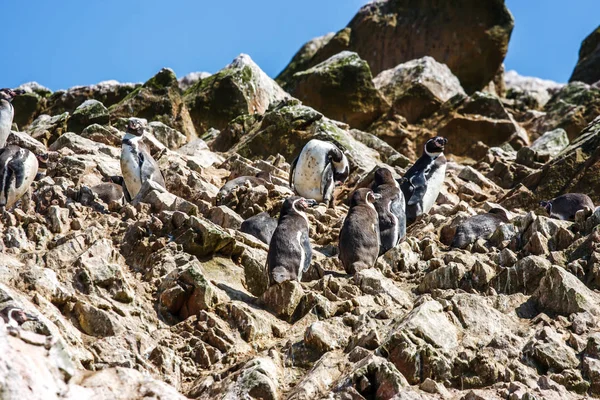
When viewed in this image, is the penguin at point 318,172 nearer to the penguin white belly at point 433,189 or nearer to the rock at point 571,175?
the penguin white belly at point 433,189

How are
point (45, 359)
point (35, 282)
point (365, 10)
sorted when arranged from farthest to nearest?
point (365, 10)
point (35, 282)
point (45, 359)

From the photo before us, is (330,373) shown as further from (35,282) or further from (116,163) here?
(116,163)

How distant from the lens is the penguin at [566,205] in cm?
1502

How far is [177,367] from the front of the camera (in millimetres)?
8523

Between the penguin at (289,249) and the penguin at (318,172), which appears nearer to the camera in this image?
the penguin at (289,249)

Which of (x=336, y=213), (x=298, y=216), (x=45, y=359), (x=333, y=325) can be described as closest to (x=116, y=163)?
(x=336, y=213)

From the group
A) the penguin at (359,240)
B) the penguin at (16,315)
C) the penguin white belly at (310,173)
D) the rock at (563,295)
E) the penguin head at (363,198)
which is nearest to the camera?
the penguin at (16,315)

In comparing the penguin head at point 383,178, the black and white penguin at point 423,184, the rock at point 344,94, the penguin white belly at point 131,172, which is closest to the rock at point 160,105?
the rock at point 344,94

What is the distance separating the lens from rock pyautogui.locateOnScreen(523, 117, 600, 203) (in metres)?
17.1

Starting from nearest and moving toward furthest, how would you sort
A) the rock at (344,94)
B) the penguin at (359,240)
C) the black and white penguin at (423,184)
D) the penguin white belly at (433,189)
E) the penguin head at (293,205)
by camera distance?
1. the penguin at (359,240)
2. the penguin head at (293,205)
3. the black and white penguin at (423,184)
4. the penguin white belly at (433,189)
5. the rock at (344,94)

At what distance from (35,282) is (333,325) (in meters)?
3.07

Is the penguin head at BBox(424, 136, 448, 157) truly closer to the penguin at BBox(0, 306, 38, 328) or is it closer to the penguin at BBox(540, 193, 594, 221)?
the penguin at BBox(540, 193, 594, 221)

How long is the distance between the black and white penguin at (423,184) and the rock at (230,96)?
9194 mm

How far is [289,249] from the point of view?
11016mm
